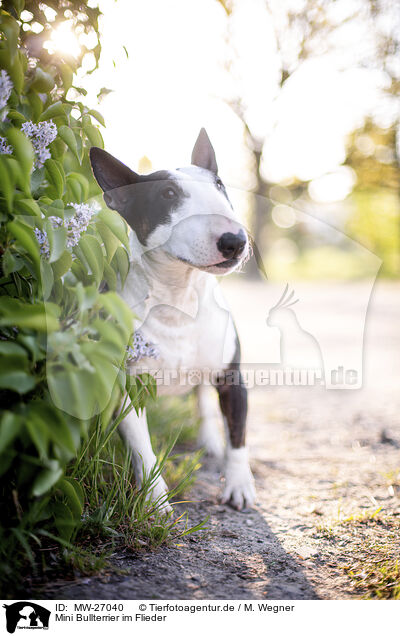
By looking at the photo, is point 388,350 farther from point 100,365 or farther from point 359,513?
point 100,365

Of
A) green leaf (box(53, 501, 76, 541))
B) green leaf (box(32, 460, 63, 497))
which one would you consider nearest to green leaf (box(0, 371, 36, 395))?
green leaf (box(32, 460, 63, 497))

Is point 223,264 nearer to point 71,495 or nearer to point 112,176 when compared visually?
point 112,176

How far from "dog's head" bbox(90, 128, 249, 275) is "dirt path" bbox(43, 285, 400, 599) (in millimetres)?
734

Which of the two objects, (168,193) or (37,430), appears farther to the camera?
(168,193)

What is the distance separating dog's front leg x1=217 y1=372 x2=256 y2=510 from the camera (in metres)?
1.62

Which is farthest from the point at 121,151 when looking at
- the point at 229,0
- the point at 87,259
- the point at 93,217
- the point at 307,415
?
the point at 307,415

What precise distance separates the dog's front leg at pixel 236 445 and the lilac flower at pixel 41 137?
891 mm

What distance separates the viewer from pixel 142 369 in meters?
1.42

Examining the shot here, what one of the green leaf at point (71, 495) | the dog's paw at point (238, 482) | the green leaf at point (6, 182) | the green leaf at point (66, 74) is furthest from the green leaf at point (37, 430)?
the dog's paw at point (238, 482)

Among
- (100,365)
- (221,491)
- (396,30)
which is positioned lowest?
(221,491)

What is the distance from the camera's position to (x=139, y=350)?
4.27 feet

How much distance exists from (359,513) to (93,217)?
1175 millimetres
